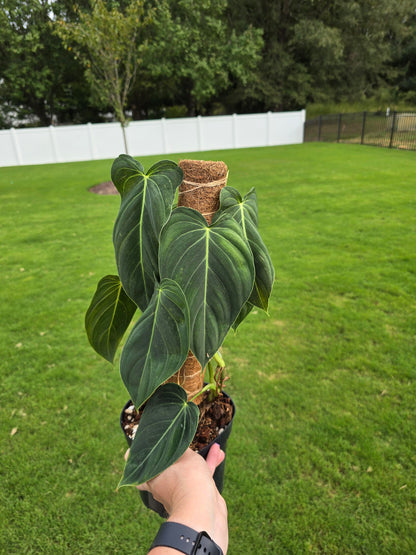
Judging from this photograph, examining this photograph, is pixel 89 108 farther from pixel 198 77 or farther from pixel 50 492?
pixel 50 492

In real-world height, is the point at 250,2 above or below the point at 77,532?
above

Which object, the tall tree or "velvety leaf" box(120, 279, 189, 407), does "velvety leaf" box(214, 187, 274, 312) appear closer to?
"velvety leaf" box(120, 279, 189, 407)

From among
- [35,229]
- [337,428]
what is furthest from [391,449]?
[35,229]

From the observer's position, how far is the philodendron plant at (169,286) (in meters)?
0.77

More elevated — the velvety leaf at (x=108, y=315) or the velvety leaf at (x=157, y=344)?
the velvety leaf at (x=157, y=344)

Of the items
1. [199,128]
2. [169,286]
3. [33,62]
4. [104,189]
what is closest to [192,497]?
[169,286]

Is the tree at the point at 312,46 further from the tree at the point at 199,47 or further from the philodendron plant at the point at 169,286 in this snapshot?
the philodendron plant at the point at 169,286

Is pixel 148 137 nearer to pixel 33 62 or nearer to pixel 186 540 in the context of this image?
pixel 33 62

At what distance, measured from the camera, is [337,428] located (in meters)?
1.81

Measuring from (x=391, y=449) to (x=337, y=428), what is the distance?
26 centimetres

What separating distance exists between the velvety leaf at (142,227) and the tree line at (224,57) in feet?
49.8

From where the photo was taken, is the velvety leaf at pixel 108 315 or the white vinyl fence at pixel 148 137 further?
the white vinyl fence at pixel 148 137

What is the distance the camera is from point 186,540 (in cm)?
71

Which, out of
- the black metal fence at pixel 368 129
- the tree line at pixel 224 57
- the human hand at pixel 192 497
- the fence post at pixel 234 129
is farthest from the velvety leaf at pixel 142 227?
the fence post at pixel 234 129
